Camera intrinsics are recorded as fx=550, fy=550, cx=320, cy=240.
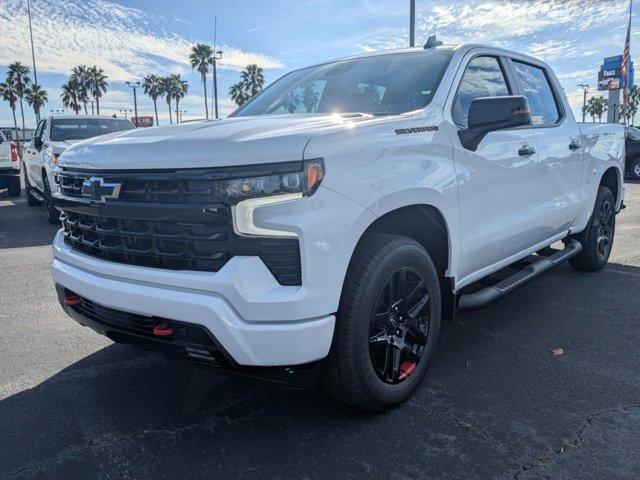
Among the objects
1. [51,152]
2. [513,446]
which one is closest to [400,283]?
[513,446]

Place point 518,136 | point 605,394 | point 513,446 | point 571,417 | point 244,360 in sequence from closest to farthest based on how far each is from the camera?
point 244,360 < point 513,446 < point 571,417 < point 605,394 < point 518,136

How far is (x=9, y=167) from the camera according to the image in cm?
1320

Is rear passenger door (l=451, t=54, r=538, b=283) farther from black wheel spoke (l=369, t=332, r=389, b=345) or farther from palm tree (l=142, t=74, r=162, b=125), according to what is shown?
palm tree (l=142, t=74, r=162, b=125)

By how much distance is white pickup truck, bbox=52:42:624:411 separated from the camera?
2.22 metres

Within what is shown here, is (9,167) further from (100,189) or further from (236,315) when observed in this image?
(236,315)

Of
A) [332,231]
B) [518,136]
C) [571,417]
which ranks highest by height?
[518,136]

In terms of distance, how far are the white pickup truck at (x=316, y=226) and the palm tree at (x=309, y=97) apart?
0.10ft

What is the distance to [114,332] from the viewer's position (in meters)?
2.65

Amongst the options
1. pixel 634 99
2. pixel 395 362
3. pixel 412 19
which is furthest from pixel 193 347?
pixel 634 99

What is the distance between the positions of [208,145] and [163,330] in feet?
2.70

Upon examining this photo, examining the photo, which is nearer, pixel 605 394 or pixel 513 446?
pixel 513 446

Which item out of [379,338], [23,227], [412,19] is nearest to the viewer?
[379,338]

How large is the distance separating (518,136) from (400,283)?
1585 mm

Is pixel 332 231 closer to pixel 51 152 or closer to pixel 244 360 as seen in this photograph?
pixel 244 360
